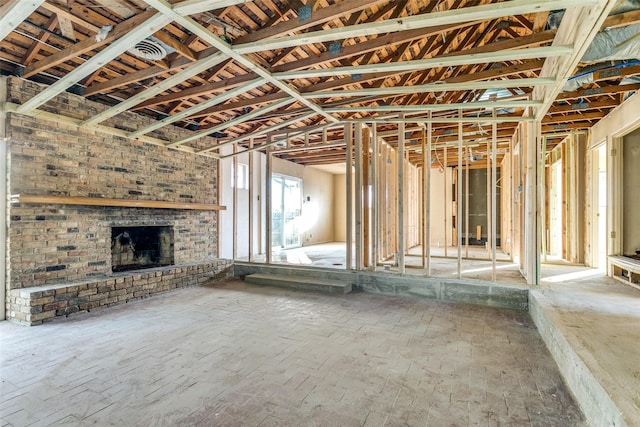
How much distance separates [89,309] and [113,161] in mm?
2320

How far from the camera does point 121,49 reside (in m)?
3.02

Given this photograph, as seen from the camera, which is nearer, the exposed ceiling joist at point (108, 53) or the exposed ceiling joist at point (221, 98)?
the exposed ceiling joist at point (108, 53)

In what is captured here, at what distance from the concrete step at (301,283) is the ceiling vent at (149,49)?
13.1 ft

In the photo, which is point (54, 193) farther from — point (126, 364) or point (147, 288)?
point (126, 364)

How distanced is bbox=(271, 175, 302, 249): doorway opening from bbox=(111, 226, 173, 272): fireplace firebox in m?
3.55

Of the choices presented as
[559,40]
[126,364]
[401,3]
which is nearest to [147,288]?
[126,364]

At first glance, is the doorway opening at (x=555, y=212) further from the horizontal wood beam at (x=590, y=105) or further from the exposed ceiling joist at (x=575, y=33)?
the exposed ceiling joist at (x=575, y=33)

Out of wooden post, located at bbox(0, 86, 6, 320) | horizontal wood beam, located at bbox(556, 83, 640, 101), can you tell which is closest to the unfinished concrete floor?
wooden post, located at bbox(0, 86, 6, 320)

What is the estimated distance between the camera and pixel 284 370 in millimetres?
2760

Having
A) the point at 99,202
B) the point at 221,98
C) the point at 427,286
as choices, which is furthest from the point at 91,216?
the point at 427,286

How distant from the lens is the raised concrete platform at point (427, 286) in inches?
182

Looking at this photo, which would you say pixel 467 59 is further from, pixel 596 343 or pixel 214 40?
pixel 596 343

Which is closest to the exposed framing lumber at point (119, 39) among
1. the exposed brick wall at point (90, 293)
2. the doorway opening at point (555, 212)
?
the exposed brick wall at point (90, 293)

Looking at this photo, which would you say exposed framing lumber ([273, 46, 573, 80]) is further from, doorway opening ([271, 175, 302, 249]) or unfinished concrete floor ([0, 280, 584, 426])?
doorway opening ([271, 175, 302, 249])
